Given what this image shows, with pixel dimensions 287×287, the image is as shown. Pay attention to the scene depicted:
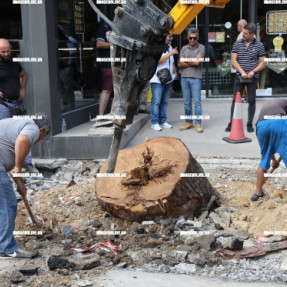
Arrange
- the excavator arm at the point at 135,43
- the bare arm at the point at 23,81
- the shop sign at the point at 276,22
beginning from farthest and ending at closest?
the shop sign at the point at 276,22, the bare arm at the point at 23,81, the excavator arm at the point at 135,43

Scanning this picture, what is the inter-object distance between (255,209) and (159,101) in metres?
3.82

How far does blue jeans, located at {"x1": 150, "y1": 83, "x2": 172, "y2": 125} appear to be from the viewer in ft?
28.6

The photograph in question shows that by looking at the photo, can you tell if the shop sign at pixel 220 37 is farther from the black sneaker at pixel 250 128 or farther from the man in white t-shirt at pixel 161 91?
the black sneaker at pixel 250 128

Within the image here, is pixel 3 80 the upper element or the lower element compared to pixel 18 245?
upper

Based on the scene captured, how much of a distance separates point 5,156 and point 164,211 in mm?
1754

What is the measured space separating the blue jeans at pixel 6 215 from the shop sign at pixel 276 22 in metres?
8.86

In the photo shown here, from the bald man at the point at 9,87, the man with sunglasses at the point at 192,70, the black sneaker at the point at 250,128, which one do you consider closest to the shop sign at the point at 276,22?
the man with sunglasses at the point at 192,70

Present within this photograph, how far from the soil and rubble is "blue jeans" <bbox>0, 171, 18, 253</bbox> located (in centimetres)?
20

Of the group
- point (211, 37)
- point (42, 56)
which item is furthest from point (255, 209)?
point (211, 37)

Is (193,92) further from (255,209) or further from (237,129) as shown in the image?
(255,209)

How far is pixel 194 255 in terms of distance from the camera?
4.40 meters

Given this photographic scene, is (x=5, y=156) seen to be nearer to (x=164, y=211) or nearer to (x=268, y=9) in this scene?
(x=164, y=211)

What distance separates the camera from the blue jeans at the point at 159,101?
28.6 ft

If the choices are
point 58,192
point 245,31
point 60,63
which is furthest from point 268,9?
point 58,192
